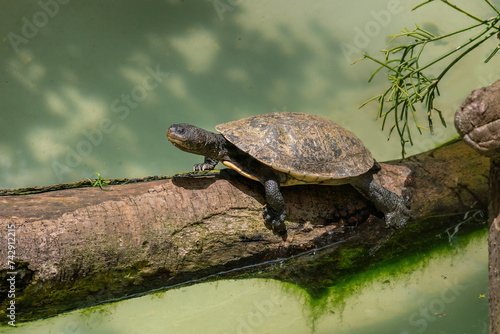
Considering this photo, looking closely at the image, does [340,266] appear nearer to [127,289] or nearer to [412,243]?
[412,243]

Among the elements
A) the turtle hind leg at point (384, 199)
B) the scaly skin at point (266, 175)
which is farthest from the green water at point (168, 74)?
the scaly skin at point (266, 175)

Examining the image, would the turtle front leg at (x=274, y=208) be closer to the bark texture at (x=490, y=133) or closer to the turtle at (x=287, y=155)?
the turtle at (x=287, y=155)

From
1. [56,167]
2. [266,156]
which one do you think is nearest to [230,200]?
[266,156]

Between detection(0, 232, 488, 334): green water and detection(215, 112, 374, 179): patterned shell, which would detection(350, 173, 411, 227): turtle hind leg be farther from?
detection(0, 232, 488, 334): green water

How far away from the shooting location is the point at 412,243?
9.85ft

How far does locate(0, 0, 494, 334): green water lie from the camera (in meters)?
4.16

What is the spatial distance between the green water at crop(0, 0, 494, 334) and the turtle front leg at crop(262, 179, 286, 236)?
1749 millimetres

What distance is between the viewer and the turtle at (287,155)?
2.61m

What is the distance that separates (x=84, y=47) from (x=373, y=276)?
365cm

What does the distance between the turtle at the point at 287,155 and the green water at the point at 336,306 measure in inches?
27.0

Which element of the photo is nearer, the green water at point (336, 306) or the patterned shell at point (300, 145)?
the patterned shell at point (300, 145)

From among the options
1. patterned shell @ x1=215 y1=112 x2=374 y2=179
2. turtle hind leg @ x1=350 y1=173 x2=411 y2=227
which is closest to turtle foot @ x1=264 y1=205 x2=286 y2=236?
patterned shell @ x1=215 y1=112 x2=374 y2=179

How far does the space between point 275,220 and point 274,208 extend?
0.07 m

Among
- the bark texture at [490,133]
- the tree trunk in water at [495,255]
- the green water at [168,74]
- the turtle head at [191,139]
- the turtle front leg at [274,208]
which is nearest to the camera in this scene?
the bark texture at [490,133]
